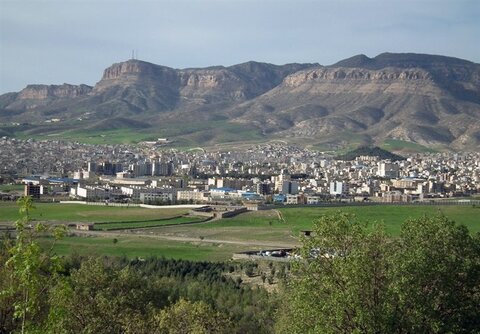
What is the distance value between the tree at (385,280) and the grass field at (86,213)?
2002 inches

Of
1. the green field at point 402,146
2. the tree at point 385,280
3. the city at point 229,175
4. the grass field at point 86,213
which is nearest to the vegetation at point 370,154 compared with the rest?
the city at point 229,175

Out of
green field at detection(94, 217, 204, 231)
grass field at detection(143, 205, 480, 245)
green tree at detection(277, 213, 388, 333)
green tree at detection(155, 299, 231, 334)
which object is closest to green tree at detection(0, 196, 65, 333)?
green tree at detection(277, 213, 388, 333)

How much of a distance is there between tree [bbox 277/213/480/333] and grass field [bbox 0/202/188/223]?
5084 centimetres

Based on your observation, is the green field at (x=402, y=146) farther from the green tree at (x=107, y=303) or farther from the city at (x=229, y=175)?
the green tree at (x=107, y=303)

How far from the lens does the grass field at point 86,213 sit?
67.8m

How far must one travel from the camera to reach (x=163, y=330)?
2083 centimetres

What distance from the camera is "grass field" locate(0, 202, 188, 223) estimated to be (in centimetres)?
6781

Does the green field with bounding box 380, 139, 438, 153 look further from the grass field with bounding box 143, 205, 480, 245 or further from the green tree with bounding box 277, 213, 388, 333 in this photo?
the green tree with bounding box 277, 213, 388, 333

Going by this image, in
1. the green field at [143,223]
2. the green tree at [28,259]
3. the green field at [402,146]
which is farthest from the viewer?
the green field at [402,146]

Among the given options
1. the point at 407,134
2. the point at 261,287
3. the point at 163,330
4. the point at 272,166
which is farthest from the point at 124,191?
the point at 407,134

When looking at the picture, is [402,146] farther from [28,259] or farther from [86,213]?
[28,259]

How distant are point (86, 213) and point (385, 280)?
59613 mm

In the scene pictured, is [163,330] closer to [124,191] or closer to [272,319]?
[272,319]

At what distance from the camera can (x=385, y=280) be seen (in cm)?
1655
